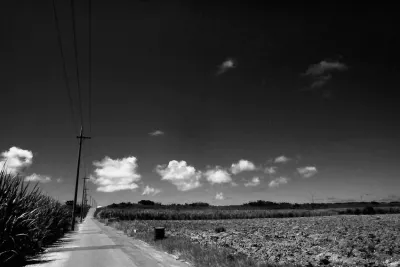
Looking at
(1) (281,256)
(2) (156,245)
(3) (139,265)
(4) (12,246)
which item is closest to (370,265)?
(1) (281,256)

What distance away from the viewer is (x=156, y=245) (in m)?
18.0

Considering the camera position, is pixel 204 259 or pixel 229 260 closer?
pixel 229 260

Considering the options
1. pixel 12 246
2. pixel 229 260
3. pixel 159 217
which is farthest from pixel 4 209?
pixel 159 217

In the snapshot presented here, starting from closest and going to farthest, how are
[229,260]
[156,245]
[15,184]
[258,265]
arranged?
1. [258,265]
2. [229,260]
3. [15,184]
4. [156,245]

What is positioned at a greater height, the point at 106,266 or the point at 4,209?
the point at 4,209

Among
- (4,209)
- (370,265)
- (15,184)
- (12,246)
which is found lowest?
(370,265)

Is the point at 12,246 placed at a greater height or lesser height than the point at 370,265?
greater

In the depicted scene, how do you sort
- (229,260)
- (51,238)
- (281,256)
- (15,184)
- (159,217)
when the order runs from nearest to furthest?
1. (229,260)
2. (15,184)
3. (281,256)
4. (51,238)
5. (159,217)

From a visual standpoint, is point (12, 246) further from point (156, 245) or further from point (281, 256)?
point (281, 256)

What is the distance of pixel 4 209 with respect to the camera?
10.6 metres

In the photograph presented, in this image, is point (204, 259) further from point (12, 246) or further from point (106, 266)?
point (12, 246)

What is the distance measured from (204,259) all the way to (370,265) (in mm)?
6453

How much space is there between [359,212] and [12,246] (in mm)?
110106

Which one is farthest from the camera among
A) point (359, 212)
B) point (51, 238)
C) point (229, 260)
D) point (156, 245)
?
point (359, 212)
